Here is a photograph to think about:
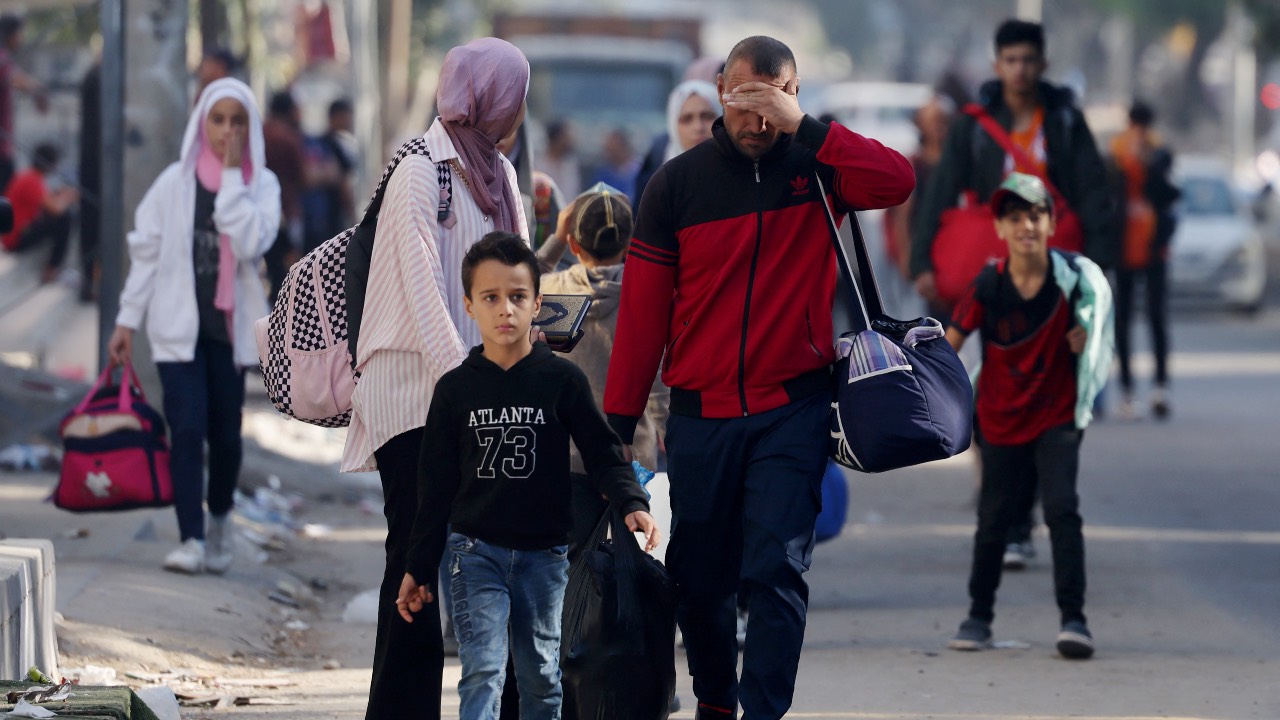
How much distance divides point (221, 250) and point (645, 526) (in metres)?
3.65

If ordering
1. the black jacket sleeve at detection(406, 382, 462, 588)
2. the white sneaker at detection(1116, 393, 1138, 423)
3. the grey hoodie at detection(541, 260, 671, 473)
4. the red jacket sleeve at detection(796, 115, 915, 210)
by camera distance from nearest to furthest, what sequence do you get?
the black jacket sleeve at detection(406, 382, 462, 588) → the red jacket sleeve at detection(796, 115, 915, 210) → the grey hoodie at detection(541, 260, 671, 473) → the white sneaker at detection(1116, 393, 1138, 423)

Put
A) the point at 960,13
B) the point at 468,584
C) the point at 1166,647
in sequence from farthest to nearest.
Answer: the point at 960,13 → the point at 1166,647 → the point at 468,584

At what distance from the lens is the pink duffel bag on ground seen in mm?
7934

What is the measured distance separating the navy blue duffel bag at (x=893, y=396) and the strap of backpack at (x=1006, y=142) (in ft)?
10.8

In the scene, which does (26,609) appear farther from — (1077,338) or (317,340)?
(1077,338)

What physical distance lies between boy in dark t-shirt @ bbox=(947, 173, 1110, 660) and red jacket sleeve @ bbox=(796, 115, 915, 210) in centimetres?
205

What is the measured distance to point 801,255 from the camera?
5379 millimetres

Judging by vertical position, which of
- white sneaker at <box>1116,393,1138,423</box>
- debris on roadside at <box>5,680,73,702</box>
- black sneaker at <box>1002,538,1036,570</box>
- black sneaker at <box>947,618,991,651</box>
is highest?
debris on roadside at <box>5,680,73,702</box>

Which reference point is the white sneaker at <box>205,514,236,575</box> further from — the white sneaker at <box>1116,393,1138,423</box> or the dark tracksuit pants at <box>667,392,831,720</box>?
the white sneaker at <box>1116,393,1138,423</box>

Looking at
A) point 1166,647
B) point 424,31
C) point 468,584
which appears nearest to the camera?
point 468,584

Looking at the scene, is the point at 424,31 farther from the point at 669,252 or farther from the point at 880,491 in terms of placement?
the point at 669,252

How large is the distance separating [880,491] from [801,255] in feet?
21.2

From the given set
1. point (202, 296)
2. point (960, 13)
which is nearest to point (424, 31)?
point (202, 296)

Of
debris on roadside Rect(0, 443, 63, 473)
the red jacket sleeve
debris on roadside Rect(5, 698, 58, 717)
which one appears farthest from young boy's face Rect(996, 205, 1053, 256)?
debris on roadside Rect(0, 443, 63, 473)
